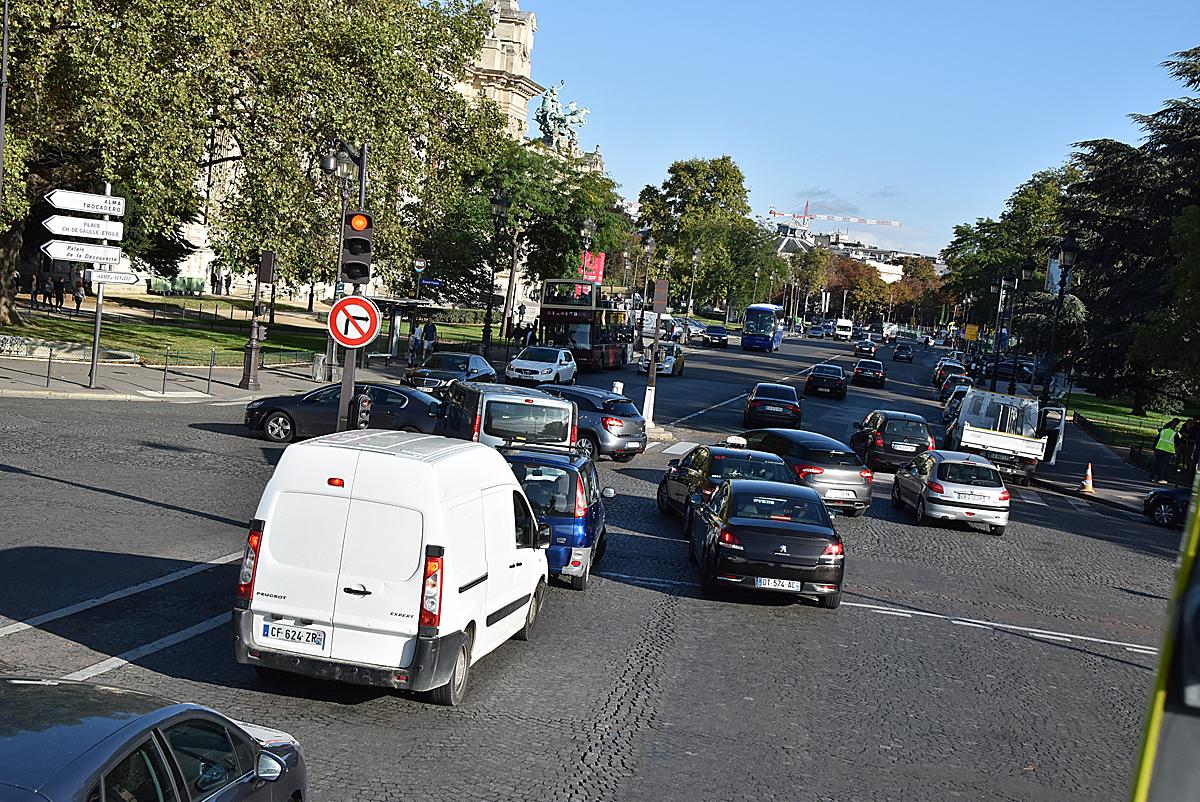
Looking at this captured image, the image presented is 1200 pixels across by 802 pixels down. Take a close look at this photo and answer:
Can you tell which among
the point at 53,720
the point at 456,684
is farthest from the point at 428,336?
the point at 53,720

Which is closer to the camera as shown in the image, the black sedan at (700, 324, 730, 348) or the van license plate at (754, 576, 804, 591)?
the van license plate at (754, 576, 804, 591)

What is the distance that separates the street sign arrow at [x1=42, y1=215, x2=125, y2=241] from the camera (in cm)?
2672

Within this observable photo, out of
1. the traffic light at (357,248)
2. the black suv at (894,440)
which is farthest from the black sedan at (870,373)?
the traffic light at (357,248)

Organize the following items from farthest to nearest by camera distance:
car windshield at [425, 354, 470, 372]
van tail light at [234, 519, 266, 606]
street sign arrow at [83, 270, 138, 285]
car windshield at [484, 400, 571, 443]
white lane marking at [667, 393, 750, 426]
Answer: white lane marking at [667, 393, 750, 426] < car windshield at [425, 354, 470, 372] < street sign arrow at [83, 270, 138, 285] < car windshield at [484, 400, 571, 443] < van tail light at [234, 519, 266, 606]

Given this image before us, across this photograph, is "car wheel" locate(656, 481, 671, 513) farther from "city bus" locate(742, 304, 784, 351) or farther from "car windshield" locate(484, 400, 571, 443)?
"city bus" locate(742, 304, 784, 351)

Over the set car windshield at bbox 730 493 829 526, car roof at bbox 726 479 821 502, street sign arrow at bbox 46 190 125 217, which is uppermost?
street sign arrow at bbox 46 190 125 217

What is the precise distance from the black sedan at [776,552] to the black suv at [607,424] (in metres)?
12.1

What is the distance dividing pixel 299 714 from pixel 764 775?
345 centimetres

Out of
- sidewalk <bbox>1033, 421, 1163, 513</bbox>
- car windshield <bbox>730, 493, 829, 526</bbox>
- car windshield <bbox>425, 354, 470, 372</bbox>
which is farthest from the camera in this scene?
car windshield <bbox>425, 354, 470, 372</bbox>

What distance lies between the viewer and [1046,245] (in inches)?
2719

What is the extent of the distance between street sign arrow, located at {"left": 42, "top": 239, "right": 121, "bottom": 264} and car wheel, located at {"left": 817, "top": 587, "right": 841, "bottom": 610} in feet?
66.4

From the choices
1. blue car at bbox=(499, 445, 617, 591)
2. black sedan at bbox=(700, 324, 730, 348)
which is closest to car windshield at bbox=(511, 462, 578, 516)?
blue car at bbox=(499, 445, 617, 591)

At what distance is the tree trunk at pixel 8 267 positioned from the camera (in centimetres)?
4100

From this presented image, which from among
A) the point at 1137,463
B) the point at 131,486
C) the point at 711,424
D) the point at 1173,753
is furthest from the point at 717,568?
the point at 1137,463
